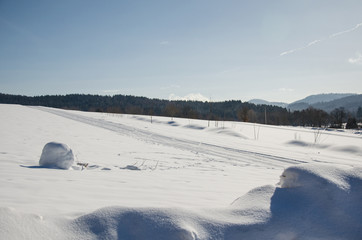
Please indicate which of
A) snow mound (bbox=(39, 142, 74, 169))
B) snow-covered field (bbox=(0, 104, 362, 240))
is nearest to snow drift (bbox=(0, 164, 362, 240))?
snow-covered field (bbox=(0, 104, 362, 240))

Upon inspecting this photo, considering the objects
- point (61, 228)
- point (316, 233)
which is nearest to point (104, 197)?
point (61, 228)

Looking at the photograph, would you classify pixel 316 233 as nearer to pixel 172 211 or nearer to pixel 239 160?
pixel 172 211

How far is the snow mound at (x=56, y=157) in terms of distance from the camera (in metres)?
4.29

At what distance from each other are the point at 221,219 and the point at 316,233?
72 centimetres

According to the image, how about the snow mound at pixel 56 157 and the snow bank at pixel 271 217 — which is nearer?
the snow bank at pixel 271 217

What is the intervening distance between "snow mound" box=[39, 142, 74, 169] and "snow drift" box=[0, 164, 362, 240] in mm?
3088

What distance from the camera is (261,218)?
1.75m

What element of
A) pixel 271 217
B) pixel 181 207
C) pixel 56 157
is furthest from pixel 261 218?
pixel 56 157

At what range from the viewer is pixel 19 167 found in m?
3.92

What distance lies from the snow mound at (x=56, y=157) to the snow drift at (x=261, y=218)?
309 centimetres

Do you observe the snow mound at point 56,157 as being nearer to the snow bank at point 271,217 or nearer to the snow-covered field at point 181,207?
the snow-covered field at point 181,207

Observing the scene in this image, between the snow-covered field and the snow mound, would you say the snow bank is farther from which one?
the snow mound

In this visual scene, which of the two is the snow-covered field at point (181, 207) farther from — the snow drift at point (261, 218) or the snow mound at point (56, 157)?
the snow mound at point (56, 157)

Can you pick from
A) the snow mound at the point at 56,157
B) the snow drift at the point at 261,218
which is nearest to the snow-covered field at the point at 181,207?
the snow drift at the point at 261,218
